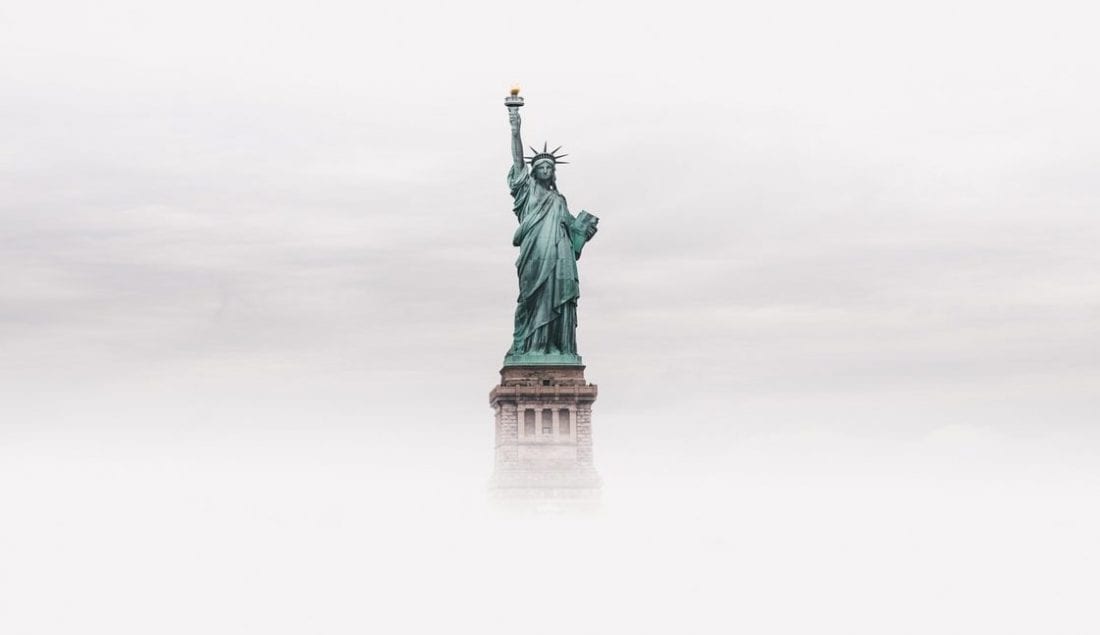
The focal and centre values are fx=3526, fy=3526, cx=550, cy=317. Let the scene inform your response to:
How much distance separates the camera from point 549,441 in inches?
5310

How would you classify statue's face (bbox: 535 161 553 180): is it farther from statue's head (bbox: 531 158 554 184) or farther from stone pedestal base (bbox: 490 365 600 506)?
stone pedestal base (bbox: 490 365 600 506)

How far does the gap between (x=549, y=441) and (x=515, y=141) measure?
38.3 feet

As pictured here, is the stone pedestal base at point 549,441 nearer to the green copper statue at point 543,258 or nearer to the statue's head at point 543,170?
the green copper statue at point 543,258

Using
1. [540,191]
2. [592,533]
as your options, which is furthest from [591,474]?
[540,191]

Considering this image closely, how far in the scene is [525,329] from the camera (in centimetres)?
13612

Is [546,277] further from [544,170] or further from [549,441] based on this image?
[549,441]

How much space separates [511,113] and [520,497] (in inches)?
583

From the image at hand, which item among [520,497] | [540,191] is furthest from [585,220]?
[520,497]

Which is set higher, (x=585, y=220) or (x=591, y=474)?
(x=585, y=220)

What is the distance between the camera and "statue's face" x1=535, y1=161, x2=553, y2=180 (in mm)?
135750

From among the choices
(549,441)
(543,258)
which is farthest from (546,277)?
(549,441)

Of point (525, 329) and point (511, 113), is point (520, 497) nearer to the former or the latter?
point (525, 329)

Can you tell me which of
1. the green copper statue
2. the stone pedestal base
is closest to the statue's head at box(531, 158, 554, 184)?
the green copper statue

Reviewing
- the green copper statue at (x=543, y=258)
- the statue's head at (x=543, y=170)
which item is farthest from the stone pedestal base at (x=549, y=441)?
the statue's head at (x=543, y=170)
